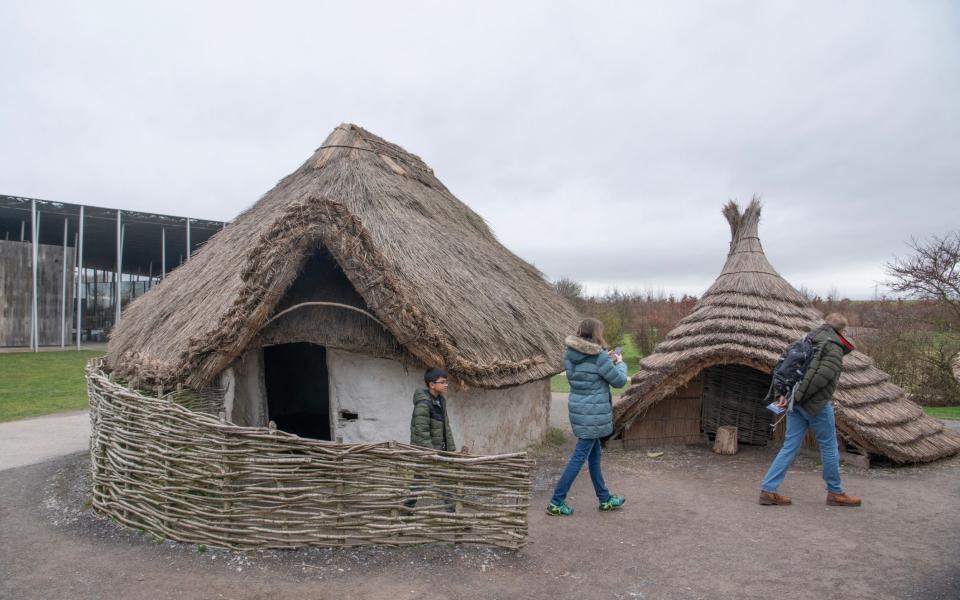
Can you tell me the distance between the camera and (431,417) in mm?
5629

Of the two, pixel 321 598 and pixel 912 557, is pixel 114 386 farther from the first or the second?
pixel 912 557

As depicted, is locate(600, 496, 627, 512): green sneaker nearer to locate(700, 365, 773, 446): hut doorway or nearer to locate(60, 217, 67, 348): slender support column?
locate(700, 365, 773, 446): hut doorway

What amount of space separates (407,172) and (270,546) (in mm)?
7738

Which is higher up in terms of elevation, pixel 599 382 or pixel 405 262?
pixel 405 262

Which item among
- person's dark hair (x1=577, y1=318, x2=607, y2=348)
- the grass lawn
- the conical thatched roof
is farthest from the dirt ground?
the grass lawn

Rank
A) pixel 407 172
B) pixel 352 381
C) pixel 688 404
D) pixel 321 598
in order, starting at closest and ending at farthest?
pixel 321 598, pixel 352 381, pixel 688 404, pixel 407 172

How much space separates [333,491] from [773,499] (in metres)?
4.40

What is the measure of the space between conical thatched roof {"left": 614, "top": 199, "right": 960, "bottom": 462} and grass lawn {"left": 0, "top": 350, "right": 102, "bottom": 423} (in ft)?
40.6

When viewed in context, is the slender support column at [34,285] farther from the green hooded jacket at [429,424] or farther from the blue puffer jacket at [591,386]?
the blue puffer jacket at [591,386]

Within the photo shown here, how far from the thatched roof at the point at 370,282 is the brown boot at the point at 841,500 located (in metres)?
3.45

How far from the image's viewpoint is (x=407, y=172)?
448 inches

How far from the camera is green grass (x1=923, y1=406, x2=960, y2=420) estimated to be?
1316 centimetres

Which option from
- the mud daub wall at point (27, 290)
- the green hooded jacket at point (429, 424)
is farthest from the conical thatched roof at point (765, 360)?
the mud daub wall at point (27, 290)

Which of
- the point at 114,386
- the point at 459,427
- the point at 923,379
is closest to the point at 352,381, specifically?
the point at 459,427
